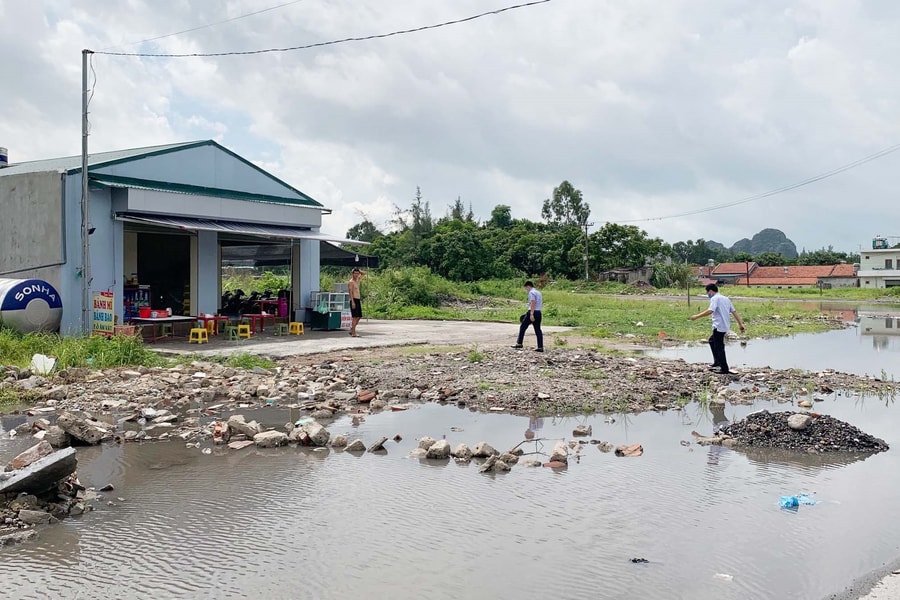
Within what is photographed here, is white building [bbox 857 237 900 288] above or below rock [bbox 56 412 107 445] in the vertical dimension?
above

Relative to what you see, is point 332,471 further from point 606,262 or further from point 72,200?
point 606,262

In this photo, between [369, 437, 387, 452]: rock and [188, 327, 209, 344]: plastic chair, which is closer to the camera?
[369, 437, 387, 452]: rock

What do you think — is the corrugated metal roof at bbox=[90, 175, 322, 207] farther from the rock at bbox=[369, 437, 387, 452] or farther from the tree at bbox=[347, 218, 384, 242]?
the tree at bbox=[347, 218, 384, 242]

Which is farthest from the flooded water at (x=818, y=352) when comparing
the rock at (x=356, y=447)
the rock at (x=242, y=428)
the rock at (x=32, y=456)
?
the rock at (x=32, y=456)

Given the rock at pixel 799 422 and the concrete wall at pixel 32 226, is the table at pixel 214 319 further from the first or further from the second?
the rock at pixel 799 422

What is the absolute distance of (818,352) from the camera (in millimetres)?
19000

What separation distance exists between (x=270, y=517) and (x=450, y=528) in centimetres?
155

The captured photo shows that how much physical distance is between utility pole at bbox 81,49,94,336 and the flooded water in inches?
500

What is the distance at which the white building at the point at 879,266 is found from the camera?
76.4 meters

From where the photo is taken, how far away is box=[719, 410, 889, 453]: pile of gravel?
28.4ft

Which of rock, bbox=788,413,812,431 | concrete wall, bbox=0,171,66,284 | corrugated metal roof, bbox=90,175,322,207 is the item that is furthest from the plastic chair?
rock, bbox=788,413,812,431

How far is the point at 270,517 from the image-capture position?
20.9 feet

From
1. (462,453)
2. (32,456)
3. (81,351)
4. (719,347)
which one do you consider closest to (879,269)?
(719,347)

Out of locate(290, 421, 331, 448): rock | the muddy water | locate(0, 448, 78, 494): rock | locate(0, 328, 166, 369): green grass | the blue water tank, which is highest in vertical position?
the blue water tank
